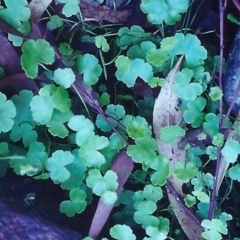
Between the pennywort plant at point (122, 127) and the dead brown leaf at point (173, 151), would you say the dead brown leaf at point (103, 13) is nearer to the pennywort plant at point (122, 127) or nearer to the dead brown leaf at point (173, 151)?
the pennywort plant at point (122, 127)

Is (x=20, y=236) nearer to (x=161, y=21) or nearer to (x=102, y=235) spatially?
(x=102, y=235)

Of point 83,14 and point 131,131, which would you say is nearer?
point 131,131

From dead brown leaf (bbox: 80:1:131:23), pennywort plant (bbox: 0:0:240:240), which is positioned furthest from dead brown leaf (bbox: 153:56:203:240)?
dead brown leaf (bbox: 80:1:131:23)

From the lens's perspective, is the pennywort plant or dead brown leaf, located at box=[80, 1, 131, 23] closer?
the pennywort plant

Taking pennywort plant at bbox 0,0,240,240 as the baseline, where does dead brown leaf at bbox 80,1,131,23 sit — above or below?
above

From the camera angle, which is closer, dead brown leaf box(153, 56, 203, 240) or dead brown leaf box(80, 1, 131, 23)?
dead brown leaf box(153, 56, 203, 240)

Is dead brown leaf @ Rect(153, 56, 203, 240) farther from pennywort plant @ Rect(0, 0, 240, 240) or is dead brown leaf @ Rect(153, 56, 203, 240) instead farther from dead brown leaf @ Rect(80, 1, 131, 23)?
dead brown leaf @ Rect(80, 1, 131, 23)

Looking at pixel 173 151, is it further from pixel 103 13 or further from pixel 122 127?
pixel 103 13

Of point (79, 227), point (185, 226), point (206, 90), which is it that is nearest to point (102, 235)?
point (79, 227)
